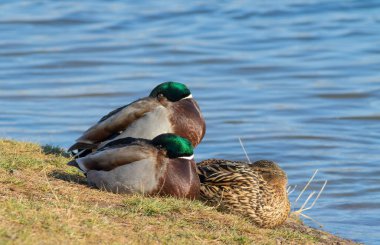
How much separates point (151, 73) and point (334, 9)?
24.8 feet

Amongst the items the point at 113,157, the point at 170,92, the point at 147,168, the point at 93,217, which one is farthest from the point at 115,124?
the point at 93,217

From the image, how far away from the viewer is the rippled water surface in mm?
11016

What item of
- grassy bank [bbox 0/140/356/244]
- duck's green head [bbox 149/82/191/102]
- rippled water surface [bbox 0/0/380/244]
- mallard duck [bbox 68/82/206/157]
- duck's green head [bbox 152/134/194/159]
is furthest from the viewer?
rippled water surface [bbox 0/0/380/244]

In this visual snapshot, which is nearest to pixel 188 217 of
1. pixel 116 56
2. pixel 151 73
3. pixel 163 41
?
pixel 151 73

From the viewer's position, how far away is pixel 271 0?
2355cm

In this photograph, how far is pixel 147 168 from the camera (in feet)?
23.1

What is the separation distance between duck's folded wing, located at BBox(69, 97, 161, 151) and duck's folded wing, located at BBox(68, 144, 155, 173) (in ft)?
2.93

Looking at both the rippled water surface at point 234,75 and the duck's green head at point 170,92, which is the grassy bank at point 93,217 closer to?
the duck's green head at point 170,92

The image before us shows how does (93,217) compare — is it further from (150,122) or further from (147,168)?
(150,122)

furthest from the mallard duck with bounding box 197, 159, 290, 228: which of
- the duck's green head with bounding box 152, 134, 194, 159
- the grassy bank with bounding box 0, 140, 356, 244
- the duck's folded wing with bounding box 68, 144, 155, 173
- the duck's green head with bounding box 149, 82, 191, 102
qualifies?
the duck's green head with bounding box 149, 82, 191, 102

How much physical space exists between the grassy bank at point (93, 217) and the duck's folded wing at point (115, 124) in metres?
0.36

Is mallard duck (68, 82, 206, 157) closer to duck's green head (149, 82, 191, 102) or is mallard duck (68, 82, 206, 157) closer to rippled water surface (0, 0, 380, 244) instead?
duck's green head (149, 82, 191, 102)

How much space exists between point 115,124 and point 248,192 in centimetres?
147

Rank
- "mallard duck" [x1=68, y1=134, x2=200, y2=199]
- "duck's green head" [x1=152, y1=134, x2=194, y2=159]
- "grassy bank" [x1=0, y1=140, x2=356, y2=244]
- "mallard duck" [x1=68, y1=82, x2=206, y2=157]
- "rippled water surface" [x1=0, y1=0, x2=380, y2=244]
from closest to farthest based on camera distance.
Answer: "grassy bank" [x1=0, y1=140, x2=356, y2=244], "mallard duck" [x1=68, y1=134, x2=200, y2=199], "duck's green head" [x1=152, y1=134, x2=194, y2=159], "mallard duck" [x1=68, y1=82, x2=206, y2=157], "rippled water surface" [x1=0, y1=0, x2=380, y2=244]
